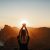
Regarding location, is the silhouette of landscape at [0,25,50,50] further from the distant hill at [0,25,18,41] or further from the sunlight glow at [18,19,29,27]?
the sunlight glow at [18,19,29,27]

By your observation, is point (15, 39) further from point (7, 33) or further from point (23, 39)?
point (23, 39)

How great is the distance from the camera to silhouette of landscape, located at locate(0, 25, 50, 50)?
3.50 meters

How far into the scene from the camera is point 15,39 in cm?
352

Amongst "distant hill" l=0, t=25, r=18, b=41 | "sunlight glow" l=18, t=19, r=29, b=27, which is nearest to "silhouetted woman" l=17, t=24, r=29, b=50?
"sunlight glow" l=18, t=19, r=29, b=27

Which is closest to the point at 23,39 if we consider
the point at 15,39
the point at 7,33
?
the point at 15,39

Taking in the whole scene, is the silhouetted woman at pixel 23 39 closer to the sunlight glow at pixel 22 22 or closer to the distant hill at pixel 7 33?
the sunlight glow at pixel 22 22

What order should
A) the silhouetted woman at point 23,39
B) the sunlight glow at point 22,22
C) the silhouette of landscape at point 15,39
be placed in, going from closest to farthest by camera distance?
the silhouetted woman at point 23,39 → the sunlight glow at point 22,22 → the silhouette of landscape at point 15,39

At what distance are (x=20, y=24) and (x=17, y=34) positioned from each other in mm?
205

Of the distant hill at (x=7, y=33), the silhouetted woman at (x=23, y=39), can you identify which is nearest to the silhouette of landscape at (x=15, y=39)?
the distant hill at (x=7, y=33)

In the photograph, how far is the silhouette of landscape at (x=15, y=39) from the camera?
3.50 metres

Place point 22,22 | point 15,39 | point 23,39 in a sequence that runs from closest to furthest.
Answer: point 23,39, point 22,22, point 15,39

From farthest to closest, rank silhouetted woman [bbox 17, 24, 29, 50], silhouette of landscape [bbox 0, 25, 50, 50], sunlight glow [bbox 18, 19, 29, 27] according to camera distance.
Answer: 1. silhouette of landscape [bbox 0, 25, 50, 50]
2. sunlight glow [bbox 18, 19, 29, 27]
3. silhouetted woman [bbox 17, 24, 29, 50]

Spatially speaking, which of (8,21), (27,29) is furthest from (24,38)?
(8,21)

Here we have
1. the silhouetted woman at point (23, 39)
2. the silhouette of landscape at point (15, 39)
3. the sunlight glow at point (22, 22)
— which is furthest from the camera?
the silhouette of landscape at point (15, 39)
